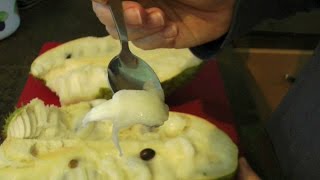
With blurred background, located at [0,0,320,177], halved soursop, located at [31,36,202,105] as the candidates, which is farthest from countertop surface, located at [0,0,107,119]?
halved soursop, located at [31,36,202,105]

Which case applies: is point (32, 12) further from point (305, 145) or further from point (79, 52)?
point (305, 145)

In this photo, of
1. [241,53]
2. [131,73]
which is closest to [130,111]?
[131,73]

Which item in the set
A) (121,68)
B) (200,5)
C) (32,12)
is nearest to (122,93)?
(121,68)

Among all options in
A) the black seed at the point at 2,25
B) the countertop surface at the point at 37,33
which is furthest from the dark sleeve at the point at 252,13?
the black seed at the point at 2,25

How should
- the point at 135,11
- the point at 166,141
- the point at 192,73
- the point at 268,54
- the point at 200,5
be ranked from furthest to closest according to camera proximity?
the point at 268,54 < the point at 192,73 < the point at 166,141 < the point at 200,5 < the point at 135,11

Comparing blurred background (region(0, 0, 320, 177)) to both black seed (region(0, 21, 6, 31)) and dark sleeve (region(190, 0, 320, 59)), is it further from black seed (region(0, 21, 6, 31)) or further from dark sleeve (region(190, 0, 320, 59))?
dark sleeve (region(190, 0, 320, 59))

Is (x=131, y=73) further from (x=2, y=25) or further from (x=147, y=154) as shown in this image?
(x=2, y=25)
